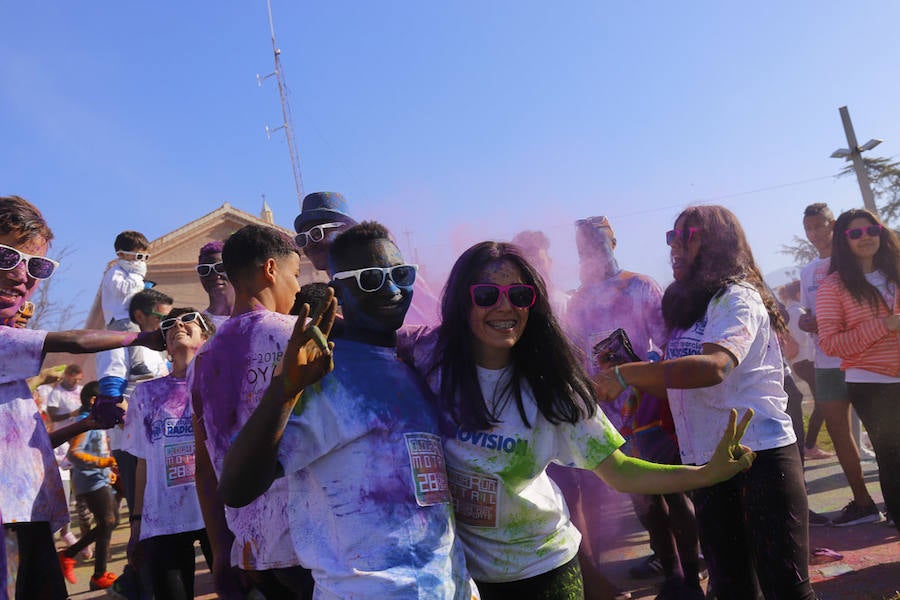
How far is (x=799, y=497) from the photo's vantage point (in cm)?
273

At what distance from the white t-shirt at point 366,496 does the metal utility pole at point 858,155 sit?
606 inches

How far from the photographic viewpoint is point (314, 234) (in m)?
3.38

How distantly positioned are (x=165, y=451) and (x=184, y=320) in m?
0.69

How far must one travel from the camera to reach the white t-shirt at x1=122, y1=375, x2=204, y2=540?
3.55 m

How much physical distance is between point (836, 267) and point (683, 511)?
1732mm

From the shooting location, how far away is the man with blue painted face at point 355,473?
1.69m

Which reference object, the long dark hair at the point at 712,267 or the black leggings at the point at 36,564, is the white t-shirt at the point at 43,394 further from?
the long dark hair at the point at 712,267

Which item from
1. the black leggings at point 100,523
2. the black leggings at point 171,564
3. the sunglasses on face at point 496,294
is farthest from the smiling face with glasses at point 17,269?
the black leggings at point 100,523

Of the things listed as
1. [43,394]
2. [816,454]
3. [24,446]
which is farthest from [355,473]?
[43,394]

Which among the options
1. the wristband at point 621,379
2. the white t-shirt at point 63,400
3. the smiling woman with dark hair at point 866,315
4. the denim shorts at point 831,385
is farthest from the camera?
the white t-shirt at point 63,400

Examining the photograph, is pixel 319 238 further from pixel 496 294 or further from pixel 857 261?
pixel 857 261

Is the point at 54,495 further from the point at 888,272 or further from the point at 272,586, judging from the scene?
the point at 888,272

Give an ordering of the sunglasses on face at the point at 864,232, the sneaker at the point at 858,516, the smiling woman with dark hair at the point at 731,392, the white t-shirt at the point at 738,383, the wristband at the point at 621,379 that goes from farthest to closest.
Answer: the sneaker at the point at 858,516, the sunglasses on face at the point at 864,232, the white t-shirt at the point at 738,383, the smiling woman with dark hair at the point at 731,392, the wristband at the point at 621,379

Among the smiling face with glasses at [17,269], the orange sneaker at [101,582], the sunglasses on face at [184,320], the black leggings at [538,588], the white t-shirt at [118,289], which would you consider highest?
the white t-shirt at [118,289]
